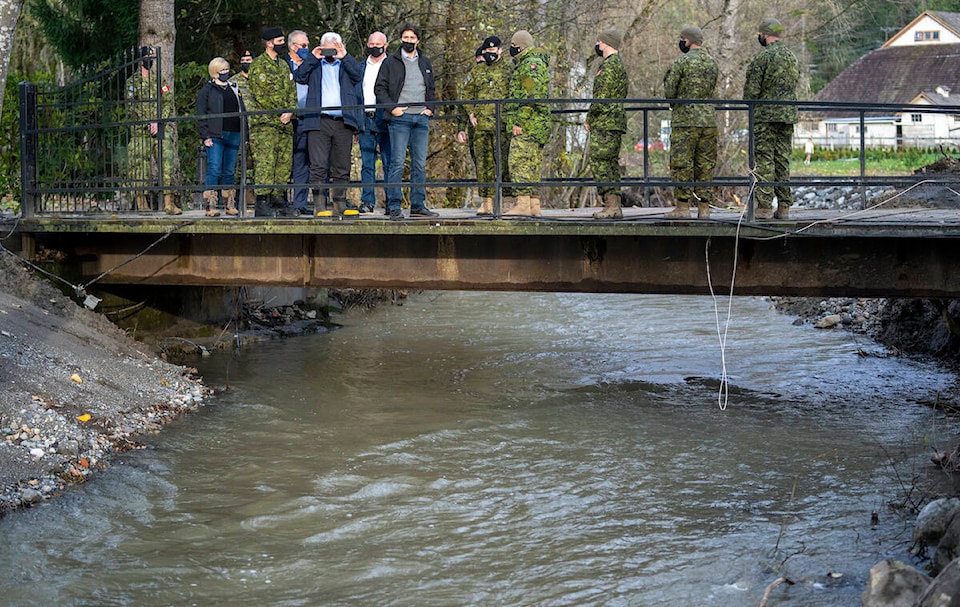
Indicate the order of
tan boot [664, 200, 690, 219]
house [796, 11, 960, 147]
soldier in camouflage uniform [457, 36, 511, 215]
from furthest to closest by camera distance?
house [796, 11, 960, 147], soldier in camouflage uniform [457, 36, 511, 215], tan boot [664, 200, 690, 219]

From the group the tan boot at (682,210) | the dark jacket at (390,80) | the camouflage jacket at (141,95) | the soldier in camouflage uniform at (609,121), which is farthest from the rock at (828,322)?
the camouflage jacket at (141,95)

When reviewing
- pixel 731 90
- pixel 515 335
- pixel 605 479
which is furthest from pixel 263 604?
pixel 731 90

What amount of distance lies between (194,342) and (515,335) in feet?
15.9

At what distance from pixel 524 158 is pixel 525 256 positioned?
3.34 feet

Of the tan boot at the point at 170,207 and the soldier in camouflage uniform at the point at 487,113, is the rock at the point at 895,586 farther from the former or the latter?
the tan boot at the point at 170,207

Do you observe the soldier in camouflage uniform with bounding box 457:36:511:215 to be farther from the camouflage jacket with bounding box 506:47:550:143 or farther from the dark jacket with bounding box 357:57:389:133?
the dark jacket with bounding box 357:57:389:133

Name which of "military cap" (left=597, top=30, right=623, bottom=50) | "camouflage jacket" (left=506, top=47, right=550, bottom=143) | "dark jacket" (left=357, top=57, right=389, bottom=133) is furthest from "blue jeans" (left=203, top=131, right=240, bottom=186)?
"military cap" (left=597, top=30, right=623, bottom=50)

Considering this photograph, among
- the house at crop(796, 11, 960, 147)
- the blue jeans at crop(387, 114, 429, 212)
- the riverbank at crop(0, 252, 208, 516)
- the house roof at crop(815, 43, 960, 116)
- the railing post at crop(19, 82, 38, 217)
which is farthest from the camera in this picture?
the house roof at crop(815, 43, 960, 116)

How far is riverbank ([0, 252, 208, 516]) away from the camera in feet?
30.2

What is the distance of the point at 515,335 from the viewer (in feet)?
57.3

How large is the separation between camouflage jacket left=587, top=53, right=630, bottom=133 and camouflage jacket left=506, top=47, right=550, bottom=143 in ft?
1.84

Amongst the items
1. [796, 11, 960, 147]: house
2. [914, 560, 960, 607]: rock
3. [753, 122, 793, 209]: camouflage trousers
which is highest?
[796, 11, 960, 147]: house

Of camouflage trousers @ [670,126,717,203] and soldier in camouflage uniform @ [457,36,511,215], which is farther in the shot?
soldier in camouflage uniform @ [457,36,511,215]

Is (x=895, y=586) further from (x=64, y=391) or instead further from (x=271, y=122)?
(x=271, y=122)
